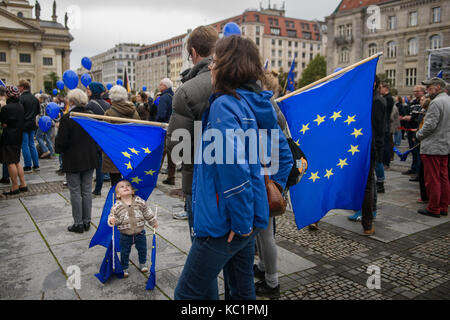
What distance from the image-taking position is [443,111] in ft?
20.2

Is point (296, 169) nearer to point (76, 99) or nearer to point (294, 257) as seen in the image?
point (294, 257)

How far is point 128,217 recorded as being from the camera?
387cm

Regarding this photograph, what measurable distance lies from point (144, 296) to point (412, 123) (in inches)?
438

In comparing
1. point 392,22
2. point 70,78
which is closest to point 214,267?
point 70,78

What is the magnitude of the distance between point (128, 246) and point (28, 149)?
7415 mm

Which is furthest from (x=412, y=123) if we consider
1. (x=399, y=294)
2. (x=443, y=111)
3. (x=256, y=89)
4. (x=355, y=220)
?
(x=256, y=89)

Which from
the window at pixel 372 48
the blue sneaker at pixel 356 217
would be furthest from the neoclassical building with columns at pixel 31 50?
the blue sneaker at pixel 356 217

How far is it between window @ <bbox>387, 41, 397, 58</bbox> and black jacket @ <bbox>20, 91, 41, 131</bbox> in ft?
184

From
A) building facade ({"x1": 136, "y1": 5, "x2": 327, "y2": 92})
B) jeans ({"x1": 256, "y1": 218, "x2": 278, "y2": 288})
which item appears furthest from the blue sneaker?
building facade ({"x1": 136, "y1": 5, "x2": 327, "y2": 92})

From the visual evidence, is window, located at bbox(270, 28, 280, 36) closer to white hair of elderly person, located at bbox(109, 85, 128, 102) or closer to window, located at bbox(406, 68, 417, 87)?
window, located at bbox(406, 68, 417, 87)

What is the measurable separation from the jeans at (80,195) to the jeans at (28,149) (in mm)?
5265
